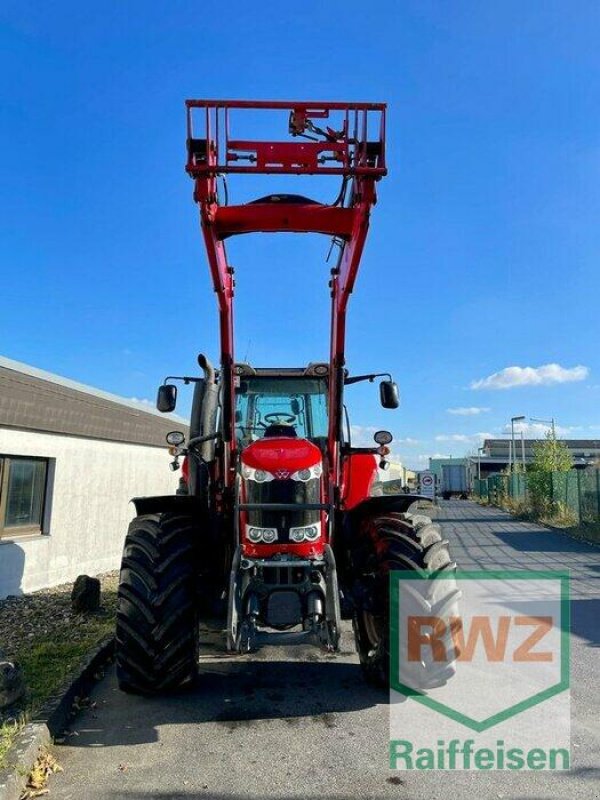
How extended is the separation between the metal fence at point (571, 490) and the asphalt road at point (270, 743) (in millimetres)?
14566

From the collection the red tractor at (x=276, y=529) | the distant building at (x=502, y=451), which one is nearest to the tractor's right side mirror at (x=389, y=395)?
the red tractor at (x=276, y=529)

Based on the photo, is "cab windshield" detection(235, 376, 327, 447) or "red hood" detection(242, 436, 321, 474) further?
"cab windshield" detection(235, 376, 327, 447)

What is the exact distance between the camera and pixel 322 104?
440 centimetres

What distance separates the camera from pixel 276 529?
4.36m

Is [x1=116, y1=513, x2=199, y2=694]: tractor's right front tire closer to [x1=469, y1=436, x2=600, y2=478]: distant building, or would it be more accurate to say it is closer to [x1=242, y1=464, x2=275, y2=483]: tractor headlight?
[x1=242, y1=464, x2=275, y2=483]: tractor headlight

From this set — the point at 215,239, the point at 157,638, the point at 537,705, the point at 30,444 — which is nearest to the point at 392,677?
the point at 537,705

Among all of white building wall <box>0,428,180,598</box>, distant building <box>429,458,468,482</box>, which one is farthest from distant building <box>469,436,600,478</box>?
white building wall <box>0,428,180,598</box>

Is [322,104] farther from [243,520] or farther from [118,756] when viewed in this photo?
[118,756]

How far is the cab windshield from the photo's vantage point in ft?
19.1

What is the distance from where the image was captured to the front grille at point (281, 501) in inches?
172

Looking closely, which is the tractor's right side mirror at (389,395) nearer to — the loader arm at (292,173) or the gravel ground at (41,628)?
the loader arm at (292,173)

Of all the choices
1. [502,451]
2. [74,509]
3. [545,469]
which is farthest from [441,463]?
[74,509]

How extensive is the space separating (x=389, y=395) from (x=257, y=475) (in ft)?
5.43

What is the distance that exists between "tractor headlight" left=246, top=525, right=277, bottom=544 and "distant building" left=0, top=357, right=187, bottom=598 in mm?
5048
